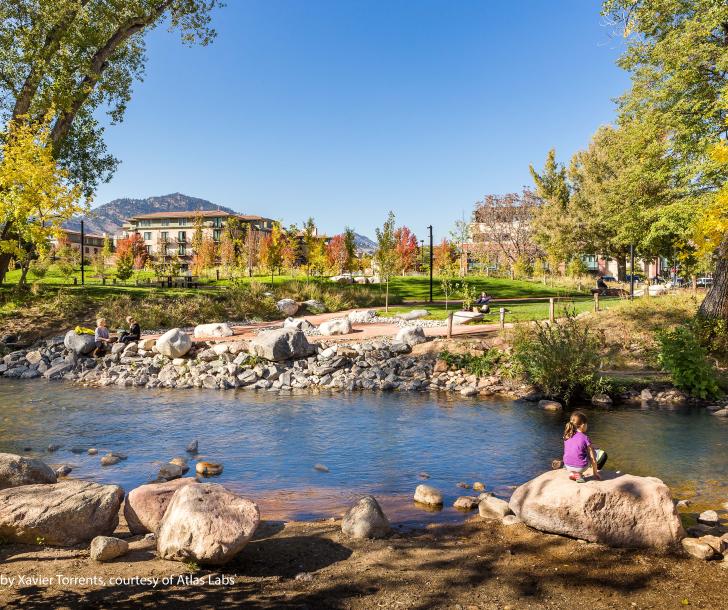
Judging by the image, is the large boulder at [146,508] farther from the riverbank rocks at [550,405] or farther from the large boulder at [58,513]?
the riverbank rocks at [550,405]

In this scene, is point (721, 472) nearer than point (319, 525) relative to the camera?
No

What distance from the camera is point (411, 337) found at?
19578mm

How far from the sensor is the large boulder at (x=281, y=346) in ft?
60.5

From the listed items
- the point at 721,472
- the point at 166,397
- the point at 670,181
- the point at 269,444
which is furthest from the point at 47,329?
the point at 670,181

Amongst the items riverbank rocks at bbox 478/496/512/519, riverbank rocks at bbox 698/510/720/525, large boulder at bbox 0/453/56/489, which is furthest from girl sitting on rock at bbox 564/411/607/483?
large boulder at bbox 0/453/56/489

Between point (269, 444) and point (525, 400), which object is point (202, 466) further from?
point (525, 400)

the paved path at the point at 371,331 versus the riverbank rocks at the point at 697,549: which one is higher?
the paved path at the point at 371,331

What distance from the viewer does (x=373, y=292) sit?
36656 mm

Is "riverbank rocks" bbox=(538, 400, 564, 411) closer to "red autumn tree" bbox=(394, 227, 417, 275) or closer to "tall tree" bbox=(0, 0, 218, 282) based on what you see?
"tall tree" bbox=(0, 0, 218, 282)

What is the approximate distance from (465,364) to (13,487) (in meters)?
13.1

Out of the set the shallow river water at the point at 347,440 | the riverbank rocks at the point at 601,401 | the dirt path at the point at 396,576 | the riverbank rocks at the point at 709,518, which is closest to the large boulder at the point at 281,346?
the shallow river water at the point at 347,440

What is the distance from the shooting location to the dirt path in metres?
4.66

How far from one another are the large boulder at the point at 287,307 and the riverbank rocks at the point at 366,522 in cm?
2305

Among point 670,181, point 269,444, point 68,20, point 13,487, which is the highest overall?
point 68,20
